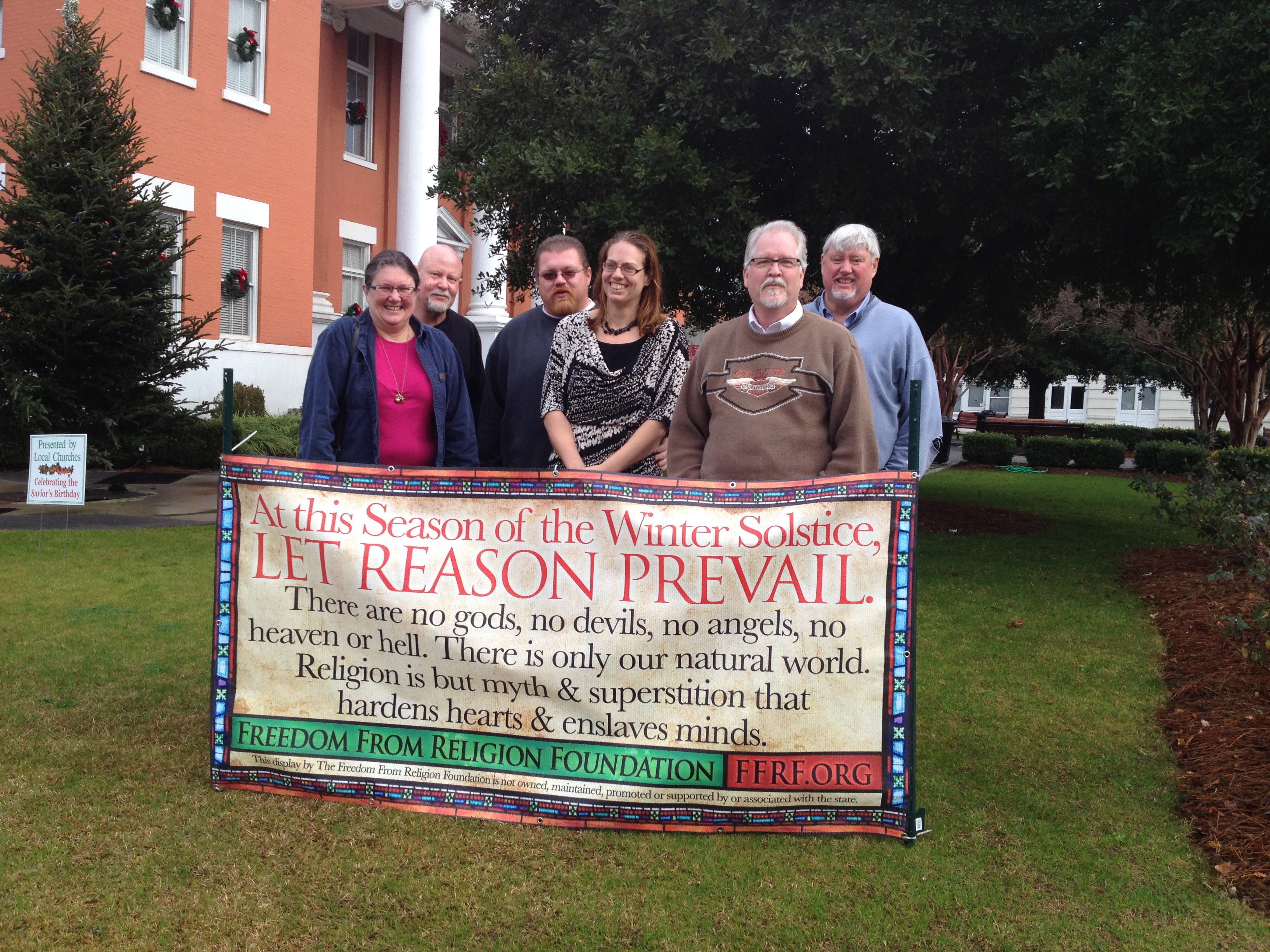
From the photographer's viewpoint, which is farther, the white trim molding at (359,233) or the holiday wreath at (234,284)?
the white trim molding at (359,233)

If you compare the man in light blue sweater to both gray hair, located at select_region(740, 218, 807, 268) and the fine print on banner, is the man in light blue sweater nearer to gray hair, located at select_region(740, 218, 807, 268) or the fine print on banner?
gray hair, located at select_region(740, 218, 807, 268)

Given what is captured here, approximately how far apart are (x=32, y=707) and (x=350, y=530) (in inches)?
81.2

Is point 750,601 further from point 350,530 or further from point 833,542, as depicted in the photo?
point 350,530

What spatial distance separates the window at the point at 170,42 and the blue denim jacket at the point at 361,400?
14.2 meters

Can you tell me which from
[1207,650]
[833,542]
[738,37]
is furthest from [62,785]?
[738,37]

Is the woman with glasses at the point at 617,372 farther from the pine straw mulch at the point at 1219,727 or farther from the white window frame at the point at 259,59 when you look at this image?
the white window frame at the point at 259,59

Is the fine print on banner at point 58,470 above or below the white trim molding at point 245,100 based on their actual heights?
below

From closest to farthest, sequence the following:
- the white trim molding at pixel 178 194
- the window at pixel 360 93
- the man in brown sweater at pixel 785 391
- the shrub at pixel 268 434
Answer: the man in brown sweater at pixel 785 391 → the shrub at pixel 268 434 → the white trim molding at pixel 178 194 → the window at pixel 360 93

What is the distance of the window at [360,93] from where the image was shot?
72.7 ft

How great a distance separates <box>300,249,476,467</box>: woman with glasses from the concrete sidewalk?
497 centimetres

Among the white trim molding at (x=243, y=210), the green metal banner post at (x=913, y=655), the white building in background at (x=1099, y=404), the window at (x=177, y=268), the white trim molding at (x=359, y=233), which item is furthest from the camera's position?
the white building in background at (x=1099, y=404)

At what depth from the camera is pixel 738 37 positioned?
28.7 feet

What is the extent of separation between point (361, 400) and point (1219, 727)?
3939mm

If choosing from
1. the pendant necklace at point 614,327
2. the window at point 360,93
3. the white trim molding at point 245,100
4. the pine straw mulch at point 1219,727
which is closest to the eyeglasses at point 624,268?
the pendant necklace at point 614,327
